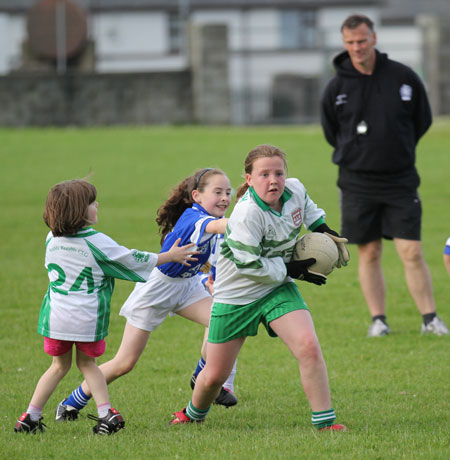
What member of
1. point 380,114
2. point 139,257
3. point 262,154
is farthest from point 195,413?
point 380,114

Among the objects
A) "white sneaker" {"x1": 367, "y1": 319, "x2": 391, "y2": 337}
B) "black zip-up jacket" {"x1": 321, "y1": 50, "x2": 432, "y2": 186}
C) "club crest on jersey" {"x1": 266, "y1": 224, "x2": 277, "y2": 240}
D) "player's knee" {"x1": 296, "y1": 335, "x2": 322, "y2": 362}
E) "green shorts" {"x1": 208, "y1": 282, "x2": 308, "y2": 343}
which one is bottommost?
"white sneaker" {"x1": 367, "y1": 319, "x2": 391, "y2": 337}

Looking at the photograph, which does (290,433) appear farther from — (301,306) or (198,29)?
(198,29)

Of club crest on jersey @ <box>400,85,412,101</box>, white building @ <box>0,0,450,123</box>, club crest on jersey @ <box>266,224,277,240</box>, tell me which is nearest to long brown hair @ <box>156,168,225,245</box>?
club crest on jersey @ <box>266,224,277,240</box>

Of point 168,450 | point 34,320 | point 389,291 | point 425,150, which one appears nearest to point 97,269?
point 168,450

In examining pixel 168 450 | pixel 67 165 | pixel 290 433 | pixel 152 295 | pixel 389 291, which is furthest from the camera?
pixel 67 165

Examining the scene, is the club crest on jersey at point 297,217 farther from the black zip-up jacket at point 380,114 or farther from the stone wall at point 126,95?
the stone wall at point 126,95

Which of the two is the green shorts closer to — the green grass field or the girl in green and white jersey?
the girl in green and white jersey

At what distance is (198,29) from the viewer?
3522cm

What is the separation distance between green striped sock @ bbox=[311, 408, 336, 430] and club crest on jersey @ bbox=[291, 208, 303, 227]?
1148 millimetres

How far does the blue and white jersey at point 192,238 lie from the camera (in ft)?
20.3

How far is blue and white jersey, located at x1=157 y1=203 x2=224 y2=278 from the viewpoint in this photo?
6184 mm

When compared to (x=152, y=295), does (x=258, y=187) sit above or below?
above

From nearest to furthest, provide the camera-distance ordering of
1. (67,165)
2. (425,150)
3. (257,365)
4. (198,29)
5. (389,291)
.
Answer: (257,365)
(389,291)
(67,165)
(425,150)
(198,29)

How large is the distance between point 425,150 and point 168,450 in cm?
2185
